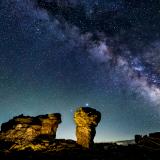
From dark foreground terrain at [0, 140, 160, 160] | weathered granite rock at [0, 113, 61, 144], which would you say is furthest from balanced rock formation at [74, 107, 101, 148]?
dark foreground terrain at [0, 140, 160, 160]

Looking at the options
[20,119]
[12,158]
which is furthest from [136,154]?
[20,119]

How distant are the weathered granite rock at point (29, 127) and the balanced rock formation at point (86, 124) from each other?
184 inches

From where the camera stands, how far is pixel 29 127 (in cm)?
4622

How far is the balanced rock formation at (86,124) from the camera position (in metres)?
44.0

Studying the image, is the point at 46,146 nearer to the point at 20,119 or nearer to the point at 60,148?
the point at 60,148

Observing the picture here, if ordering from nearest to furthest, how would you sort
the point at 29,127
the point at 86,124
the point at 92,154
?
the point at 92,154 → the point at 86,124 → the point at 29,127

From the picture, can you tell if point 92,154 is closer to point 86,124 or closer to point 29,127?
point 86,124

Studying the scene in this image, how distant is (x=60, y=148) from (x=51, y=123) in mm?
9316

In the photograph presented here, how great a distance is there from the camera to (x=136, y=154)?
30.0 meters

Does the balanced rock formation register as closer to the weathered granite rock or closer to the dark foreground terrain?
the weathered granite rock

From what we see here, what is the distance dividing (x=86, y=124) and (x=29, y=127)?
32.8 ft

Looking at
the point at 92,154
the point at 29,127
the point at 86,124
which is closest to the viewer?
the point at 92,154

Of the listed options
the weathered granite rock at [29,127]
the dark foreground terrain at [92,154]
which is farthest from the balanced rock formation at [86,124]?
the dark foreground terrain at [92,154]

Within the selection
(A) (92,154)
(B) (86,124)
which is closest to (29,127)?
(B) (86,124)
